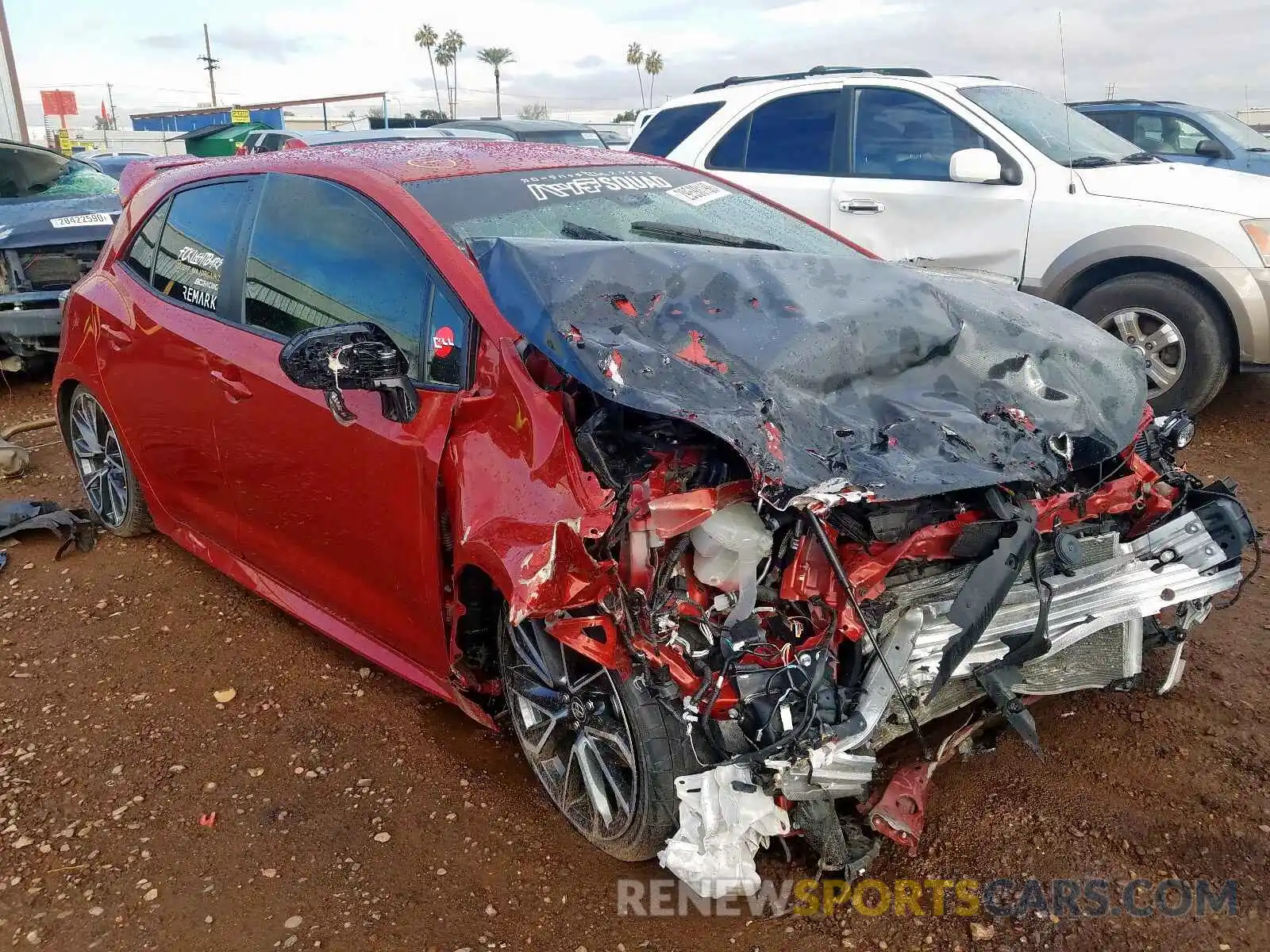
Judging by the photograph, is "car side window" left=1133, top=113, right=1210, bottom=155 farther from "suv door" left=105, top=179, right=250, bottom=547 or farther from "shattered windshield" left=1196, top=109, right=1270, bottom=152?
"suv door" left=105, top=179, right=250, bottom=547

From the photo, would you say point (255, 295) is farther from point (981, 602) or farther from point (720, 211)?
point (981, 602)

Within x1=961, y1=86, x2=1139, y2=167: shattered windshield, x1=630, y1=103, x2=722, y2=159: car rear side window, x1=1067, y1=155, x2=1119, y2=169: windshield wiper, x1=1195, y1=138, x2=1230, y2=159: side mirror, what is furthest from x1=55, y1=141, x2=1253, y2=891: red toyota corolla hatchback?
x1=1195, y1=138, x2=1230, y2=159: side mirror

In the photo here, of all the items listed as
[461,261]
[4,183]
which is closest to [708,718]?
[461,261]

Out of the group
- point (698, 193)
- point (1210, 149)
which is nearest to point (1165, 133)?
point (1210, 149)

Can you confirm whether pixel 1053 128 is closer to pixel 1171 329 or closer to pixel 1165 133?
pixel 1171 329

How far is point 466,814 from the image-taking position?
2.75 meters

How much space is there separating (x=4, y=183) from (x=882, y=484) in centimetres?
836

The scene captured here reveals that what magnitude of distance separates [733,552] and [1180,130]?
11.0 m

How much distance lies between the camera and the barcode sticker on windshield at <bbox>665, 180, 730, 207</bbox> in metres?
3.51

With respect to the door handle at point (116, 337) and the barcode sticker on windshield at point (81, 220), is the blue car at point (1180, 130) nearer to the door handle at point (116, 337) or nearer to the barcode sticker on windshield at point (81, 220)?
the barcode sticker on windshield at point (81, 220)

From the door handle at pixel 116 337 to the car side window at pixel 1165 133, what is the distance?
34.8 ft

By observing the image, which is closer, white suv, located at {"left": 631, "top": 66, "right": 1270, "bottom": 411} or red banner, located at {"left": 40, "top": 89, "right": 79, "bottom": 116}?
white suv, located at {"left": 631, "top": 66, "right": 1270, "bottom": 411}

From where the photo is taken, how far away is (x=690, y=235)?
318 cm

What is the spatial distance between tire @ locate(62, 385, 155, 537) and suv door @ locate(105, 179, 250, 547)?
354mm
